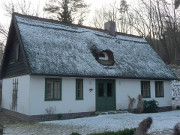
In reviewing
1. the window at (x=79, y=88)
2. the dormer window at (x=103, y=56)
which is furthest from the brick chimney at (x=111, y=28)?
the window at (x=79, y=88)

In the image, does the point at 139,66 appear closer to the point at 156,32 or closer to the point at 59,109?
the point at 59,109

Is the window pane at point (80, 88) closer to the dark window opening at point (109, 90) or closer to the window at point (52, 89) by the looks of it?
the window at point (52, 89)

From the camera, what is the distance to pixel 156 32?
123ft

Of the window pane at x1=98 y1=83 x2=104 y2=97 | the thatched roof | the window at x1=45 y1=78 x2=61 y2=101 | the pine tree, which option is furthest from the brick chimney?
the pine tree

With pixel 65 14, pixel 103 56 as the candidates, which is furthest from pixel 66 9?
pixel 103 56

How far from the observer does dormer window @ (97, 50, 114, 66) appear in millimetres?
17062

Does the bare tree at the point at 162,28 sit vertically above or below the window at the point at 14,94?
above

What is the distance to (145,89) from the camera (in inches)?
737

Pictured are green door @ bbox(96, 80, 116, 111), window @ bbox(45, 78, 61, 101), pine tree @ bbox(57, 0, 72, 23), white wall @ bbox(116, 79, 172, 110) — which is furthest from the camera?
pine tree @ bbox(57, 0, 72, 23)

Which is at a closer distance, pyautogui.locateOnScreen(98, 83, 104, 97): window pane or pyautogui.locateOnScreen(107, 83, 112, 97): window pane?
pyautogui.locateOnScreen(98, 83, 104, 97): window pane

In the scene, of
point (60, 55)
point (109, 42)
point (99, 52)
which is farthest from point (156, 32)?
point (60, 55)

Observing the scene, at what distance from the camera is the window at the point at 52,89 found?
44.8 feet

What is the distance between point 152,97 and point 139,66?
9.58 ft

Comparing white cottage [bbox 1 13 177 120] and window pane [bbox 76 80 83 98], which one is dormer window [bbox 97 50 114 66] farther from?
window pane [bbox 76 80 83 98]
